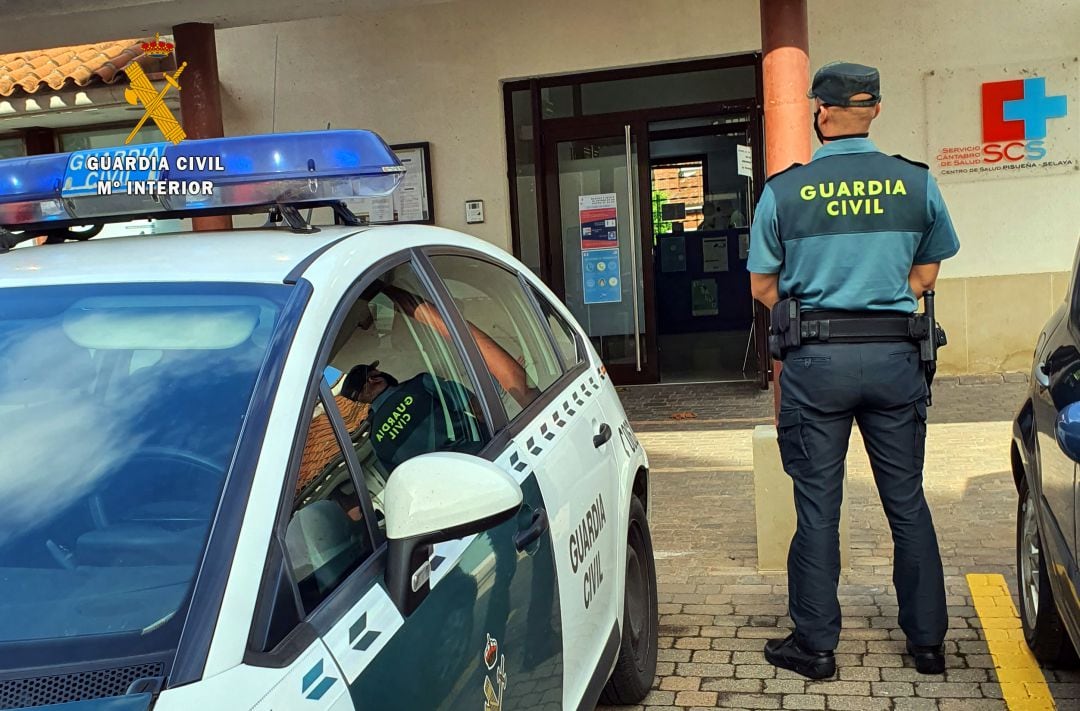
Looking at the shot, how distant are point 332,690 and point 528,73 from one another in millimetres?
8716

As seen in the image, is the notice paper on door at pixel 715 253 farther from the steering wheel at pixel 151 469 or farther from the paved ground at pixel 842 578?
the steering wheel at pixel 151 469

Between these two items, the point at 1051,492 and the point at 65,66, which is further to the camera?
the point at 65,66

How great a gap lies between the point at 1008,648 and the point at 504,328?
2.32 metres

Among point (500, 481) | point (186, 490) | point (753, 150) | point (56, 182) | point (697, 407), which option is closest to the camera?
point (186, 490)

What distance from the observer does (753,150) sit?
948 centimetres

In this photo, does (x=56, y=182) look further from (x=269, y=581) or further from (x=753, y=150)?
(x=753, y=150)

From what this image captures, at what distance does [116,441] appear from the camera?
6.04 feet

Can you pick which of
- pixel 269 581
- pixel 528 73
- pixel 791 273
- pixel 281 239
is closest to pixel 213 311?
pixel 281 239

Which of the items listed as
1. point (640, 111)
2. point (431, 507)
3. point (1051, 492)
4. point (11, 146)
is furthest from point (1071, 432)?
point (11, 146)

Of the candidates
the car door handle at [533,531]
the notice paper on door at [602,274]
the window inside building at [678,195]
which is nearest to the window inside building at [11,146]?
the notice paper on door at [602,274]

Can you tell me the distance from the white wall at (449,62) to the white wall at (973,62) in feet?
3.54

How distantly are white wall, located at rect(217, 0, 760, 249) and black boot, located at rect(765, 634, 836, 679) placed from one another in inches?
259

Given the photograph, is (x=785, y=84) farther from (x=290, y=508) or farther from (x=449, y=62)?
(x=449, y=62)

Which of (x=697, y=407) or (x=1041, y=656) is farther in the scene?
(x=697, y=407)
